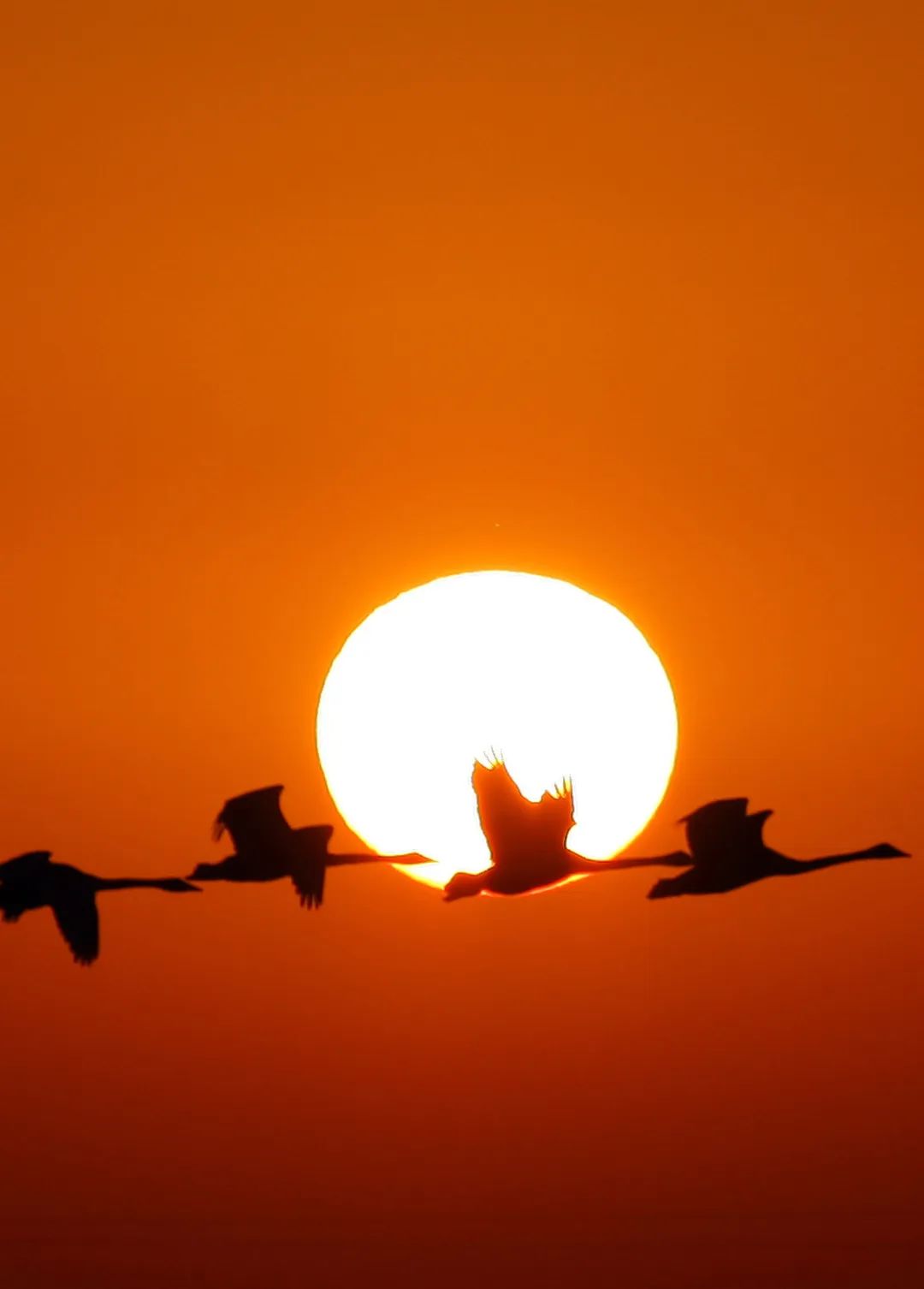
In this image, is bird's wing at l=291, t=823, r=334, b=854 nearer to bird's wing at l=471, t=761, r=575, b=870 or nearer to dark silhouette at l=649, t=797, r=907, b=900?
bird's wing at l=471, t=761, r=575, b=870

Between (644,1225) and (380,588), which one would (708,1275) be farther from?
(380,588)

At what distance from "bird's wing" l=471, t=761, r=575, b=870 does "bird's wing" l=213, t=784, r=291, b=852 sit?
167 millimetres

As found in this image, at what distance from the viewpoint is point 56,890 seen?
106 centimetres

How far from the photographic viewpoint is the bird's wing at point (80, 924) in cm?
107

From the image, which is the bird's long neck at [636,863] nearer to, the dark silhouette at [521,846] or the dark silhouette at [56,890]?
the dark silhouette at [521,846]

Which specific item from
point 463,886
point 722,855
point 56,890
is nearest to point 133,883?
point 56,890

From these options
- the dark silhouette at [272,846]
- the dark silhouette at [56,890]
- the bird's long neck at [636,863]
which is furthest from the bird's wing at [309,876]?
the bird's long neck at [636,863]

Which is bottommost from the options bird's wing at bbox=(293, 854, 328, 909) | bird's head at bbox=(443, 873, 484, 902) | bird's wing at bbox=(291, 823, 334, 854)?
bird's head at bbox=(443, 873, 484, 902)

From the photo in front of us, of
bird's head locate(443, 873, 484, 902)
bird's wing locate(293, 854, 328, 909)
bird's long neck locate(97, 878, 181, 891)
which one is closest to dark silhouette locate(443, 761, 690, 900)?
bird's head locate(443, 873, 484, 902)

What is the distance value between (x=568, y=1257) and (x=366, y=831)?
1.34 metres

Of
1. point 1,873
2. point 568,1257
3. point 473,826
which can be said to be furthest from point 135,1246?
point 1,873

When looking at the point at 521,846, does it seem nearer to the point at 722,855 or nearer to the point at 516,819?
the point at 516,819

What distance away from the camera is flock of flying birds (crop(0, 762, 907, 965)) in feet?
3.50

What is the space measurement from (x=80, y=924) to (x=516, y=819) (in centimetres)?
36
